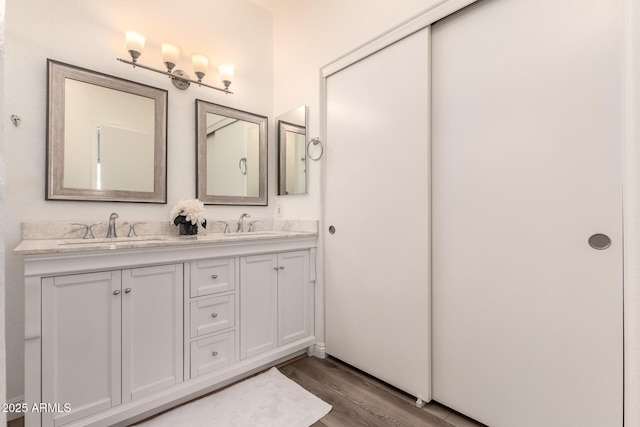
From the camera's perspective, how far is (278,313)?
209 centimetres

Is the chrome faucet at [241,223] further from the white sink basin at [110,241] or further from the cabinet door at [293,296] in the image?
the white sink basin at [110,241]

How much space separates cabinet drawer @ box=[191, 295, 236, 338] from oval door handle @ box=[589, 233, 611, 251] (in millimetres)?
1848

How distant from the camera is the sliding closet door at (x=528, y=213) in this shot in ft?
3.82

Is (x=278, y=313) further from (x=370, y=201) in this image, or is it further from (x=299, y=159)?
(x=299, y=159)

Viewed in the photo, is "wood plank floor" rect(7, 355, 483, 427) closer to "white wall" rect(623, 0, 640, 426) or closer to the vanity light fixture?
"white wall" rect(623, 0, 640, 426)

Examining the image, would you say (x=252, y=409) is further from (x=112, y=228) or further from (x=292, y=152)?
(x=292, y=152)

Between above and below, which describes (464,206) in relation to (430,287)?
above

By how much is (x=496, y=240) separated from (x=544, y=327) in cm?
42

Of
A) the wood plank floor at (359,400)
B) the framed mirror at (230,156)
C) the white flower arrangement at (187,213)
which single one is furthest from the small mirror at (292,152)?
the wood plank floor at (359,400)

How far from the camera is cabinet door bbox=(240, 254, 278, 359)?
75.0 inches

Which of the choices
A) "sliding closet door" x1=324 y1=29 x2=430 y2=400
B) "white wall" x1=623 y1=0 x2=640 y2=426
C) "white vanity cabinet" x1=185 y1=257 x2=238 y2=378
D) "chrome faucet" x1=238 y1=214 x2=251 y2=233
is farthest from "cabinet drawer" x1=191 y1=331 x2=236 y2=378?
"white wall" x1=623 y1=0 x2=640 y2=426

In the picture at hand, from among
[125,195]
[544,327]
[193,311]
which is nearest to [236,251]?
[193,311]

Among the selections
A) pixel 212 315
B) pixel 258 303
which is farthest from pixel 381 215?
pixel 212 315

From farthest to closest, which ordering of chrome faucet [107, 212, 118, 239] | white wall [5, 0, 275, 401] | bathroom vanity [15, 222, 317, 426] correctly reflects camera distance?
chrome faucet [107, 212, 118, 239], white wall [5, 0, 275, 401], bathroom vanity [15, 222, 317, 426]
